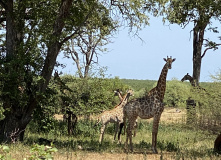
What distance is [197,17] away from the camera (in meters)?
21.8

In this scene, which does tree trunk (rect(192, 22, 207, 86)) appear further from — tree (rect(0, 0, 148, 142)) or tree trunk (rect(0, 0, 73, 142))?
tree trunk (rect(0, 0, 73, 142))

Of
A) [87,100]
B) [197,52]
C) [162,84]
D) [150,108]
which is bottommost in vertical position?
[150,108]

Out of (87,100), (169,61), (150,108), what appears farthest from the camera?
(87,100)

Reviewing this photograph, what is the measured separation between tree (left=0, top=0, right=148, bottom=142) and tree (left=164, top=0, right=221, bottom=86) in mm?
2257

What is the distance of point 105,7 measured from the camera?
17.7 m

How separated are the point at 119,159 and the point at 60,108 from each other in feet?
31.1

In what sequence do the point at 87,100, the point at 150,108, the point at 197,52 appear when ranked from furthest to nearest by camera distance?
the point at 197,52
the point at 87,100
the point at 150,108

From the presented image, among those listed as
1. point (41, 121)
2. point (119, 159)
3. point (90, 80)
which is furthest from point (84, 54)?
point (119, 159)

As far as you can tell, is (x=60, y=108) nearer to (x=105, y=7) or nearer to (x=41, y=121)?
(x=41, y=121)

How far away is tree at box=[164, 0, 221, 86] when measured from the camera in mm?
16484

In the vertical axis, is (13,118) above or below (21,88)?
below

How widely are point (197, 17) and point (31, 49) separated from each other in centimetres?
975

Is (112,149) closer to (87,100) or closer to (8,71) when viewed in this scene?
(8,71)

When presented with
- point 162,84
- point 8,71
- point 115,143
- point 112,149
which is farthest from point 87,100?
point 162,84
